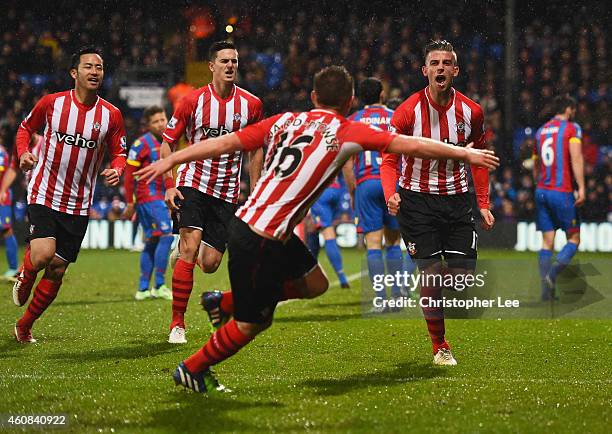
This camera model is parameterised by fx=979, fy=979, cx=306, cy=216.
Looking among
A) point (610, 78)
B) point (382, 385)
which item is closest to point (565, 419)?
point (382, 385)

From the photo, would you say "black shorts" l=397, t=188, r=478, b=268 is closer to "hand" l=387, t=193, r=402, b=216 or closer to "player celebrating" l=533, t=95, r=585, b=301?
"hand" l=387, t=193, r=402, b=216

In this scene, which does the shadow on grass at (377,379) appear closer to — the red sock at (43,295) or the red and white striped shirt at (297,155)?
the red and white striped shirt at (297,155)

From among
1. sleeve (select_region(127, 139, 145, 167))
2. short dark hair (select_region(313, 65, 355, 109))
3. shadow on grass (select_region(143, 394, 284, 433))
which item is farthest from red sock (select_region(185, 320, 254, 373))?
sleeve (select_region(127, 139, 145, 167))

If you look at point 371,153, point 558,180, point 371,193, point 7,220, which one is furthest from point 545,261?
point 7,220

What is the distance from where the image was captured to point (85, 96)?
25.1 feet

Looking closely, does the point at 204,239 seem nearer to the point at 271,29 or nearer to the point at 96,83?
the point at 96,83

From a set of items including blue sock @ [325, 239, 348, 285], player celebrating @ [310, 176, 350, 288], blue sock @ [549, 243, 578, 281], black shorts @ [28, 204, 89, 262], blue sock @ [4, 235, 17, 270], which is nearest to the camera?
black shorts @ [28, 204, 89, 262]

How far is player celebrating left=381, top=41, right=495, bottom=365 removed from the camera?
6977 millimetres

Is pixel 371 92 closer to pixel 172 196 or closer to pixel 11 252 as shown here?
pixel 172 196

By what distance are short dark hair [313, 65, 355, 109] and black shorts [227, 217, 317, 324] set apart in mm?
823

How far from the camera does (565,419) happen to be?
506 centimetres

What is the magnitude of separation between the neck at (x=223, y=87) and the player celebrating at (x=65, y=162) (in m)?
0.87

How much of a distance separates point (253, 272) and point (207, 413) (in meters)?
0.79

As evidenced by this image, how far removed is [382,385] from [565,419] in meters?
1.32
